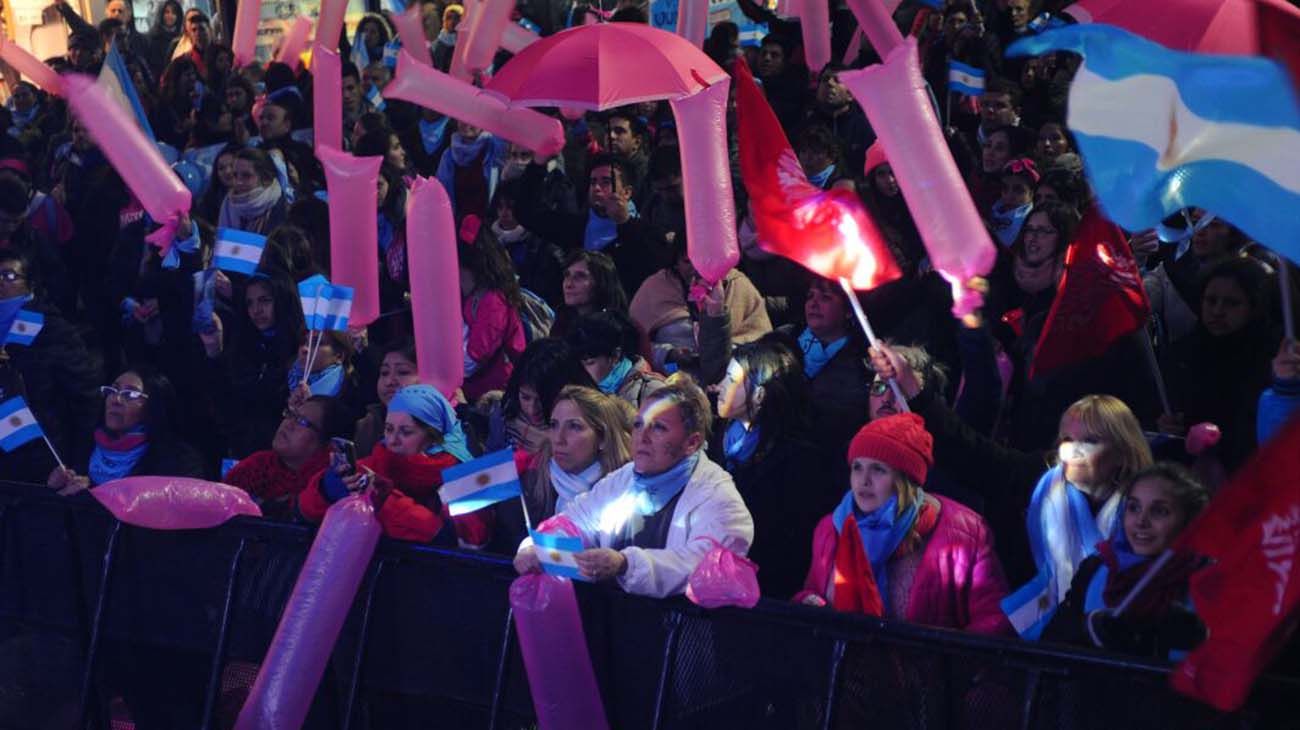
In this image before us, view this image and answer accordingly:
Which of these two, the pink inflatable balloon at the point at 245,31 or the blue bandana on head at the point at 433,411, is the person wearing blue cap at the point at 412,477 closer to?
the blue bandana on head at the point at 433,411

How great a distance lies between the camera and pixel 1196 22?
480cm

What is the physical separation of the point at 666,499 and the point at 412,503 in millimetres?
822

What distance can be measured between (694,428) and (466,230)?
2.60 m

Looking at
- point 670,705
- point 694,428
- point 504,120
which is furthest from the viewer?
point 504,120

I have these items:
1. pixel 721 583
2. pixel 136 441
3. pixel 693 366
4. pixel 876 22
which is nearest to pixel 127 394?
pixel 136 441

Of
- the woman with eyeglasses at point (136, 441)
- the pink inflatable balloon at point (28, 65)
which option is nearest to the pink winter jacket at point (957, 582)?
the woman with eyeglasses at point (136, 441)

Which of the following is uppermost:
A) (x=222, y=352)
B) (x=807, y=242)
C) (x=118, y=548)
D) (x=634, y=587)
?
(x=807, y=242)

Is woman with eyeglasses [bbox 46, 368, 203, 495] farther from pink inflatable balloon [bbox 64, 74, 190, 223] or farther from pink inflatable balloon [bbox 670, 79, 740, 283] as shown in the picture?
pink inflatable balloon [bbox 670, 79, 740, 283]

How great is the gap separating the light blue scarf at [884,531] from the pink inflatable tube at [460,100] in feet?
9.95

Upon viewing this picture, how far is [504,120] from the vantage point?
6.98m

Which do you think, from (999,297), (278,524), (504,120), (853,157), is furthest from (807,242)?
(853,157)

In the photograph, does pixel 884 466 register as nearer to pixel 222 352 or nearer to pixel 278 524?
pixel 278 524

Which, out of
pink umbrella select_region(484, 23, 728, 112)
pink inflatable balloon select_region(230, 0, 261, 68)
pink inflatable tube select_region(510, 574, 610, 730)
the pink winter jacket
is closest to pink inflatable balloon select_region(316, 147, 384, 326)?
pink umbrella select_region(484, 23, 728, 112)

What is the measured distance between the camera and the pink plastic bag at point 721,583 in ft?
13.8
